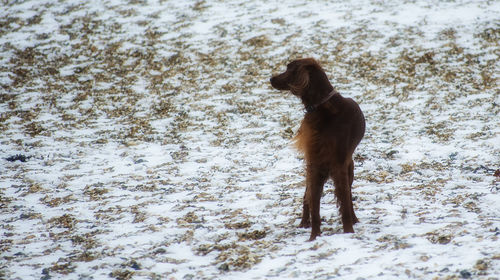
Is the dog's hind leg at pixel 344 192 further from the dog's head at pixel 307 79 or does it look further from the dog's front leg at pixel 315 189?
the dog's head at pixel 307 79

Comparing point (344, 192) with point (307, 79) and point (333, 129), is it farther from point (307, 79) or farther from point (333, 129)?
point (307, 79)

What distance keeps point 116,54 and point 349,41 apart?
7460 mm

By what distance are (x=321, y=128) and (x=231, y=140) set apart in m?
4.82

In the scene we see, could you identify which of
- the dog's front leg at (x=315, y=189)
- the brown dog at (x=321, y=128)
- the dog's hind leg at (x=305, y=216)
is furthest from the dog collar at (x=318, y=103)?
the dog's hind leg at (x=305, y=216)

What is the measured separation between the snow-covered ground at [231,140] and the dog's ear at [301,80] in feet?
5.68

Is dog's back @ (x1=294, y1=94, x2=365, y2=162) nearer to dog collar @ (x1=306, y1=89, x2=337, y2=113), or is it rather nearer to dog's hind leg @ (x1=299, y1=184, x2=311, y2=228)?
dog collar @ (x1=306, y1=89, x2=337, y2=113)

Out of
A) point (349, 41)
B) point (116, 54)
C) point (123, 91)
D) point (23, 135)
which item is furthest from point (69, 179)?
point (349, 41)

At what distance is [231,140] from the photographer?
955 centimetres

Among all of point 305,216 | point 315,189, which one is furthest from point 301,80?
point 305,216

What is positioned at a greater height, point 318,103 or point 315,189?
point 318,103

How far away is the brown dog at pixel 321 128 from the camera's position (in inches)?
191

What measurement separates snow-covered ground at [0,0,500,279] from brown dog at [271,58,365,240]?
653mm

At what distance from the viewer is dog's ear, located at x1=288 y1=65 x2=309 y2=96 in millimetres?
4828

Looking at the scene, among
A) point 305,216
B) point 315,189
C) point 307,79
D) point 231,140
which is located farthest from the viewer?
point 231,140
